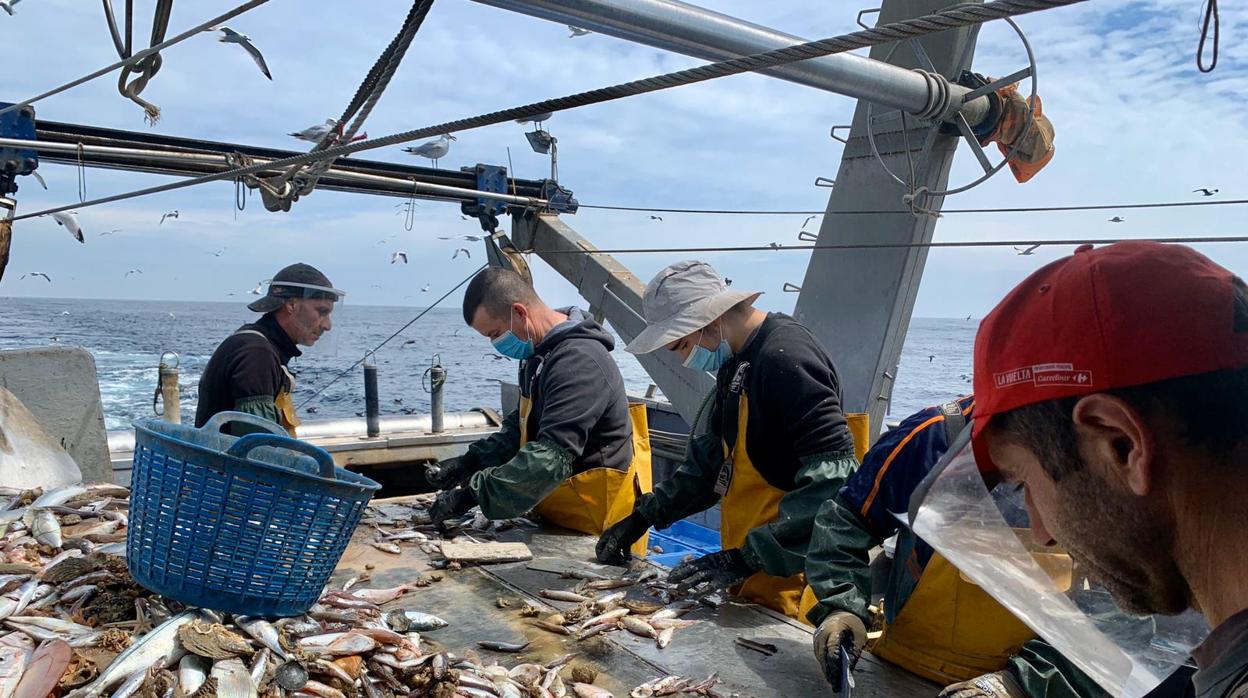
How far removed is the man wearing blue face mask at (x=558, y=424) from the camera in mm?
4350

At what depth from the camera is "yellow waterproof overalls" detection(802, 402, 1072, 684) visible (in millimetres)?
2711

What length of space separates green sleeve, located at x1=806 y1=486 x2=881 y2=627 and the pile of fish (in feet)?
1.62

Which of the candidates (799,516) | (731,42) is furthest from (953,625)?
(731,42)

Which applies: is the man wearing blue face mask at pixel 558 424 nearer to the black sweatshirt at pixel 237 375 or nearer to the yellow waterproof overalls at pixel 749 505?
the yellow waterproof overalls at pixel 749 505

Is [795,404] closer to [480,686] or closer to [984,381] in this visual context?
[480,686]

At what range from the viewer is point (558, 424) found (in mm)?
4395

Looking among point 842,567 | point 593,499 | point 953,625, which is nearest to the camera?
point 953,625

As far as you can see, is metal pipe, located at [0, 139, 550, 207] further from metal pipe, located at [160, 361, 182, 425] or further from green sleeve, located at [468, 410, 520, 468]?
green sleeve, located at [468, 410, 520, 468]

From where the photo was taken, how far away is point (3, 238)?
448cm

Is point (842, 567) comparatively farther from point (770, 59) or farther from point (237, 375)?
point (237, 375)

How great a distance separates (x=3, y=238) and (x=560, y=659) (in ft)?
12.7

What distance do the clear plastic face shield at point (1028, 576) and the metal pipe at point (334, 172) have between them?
4.09m

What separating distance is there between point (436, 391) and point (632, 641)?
18.7 feet

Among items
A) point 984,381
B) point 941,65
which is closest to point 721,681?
point 984,381
